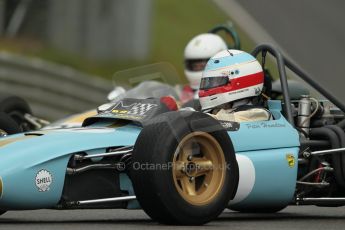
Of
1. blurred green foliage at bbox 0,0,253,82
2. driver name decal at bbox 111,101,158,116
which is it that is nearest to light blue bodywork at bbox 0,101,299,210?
driver name decal at bbox 111,101,158,116

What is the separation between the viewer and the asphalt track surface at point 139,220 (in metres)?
8.05

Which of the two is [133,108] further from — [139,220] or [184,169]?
[184,169]

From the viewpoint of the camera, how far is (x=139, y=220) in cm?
873

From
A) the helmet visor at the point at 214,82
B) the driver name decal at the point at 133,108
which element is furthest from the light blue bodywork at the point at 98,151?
the helmet visor at the point at 214,82

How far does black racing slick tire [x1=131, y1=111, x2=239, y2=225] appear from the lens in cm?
782

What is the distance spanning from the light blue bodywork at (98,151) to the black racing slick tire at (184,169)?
17.5 inches

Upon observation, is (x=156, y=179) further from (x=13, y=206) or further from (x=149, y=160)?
(x=13, y=206)

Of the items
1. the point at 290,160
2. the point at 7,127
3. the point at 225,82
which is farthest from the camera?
the point at 7,127

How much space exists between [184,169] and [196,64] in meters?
7.53

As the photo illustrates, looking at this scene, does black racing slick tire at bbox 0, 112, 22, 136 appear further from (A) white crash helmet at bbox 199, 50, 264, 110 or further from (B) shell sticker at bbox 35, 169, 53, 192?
(B) shell sticker at bbox 35, 169, 53, 192

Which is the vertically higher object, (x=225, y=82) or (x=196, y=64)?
(x=196, y=64)

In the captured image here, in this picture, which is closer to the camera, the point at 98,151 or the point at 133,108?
the point at 98,151

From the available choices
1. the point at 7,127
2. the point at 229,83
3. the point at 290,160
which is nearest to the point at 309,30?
the point at 229,83

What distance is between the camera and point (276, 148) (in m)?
8.87
